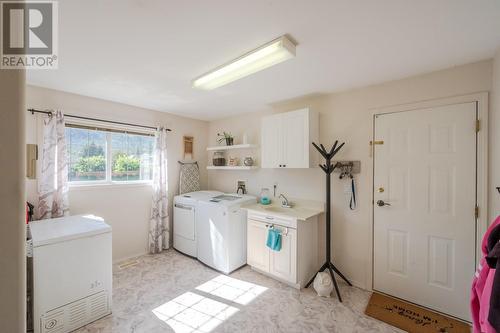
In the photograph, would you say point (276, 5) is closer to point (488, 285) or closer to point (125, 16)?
point (125, 16)

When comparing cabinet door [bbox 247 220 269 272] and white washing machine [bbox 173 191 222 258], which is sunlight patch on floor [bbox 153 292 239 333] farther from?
white washing machine [bbox 173 191 222 258]

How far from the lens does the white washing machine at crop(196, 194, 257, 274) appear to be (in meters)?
2.91

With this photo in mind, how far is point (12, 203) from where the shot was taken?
48 centimetres

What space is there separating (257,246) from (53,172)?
2.78 metres

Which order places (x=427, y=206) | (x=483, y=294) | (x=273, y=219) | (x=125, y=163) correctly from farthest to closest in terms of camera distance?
(x=125, y=163) < (x=273, y=219) < (x=427, y=206) < (x=483, y=294)

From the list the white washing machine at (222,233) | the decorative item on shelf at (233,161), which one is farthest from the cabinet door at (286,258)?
the decorative item on shelf at (233,161)

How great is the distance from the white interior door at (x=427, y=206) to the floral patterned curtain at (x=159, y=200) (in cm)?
318

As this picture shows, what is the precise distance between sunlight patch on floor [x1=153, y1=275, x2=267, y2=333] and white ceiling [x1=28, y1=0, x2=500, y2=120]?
2.49 meters

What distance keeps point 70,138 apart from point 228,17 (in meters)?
2.82

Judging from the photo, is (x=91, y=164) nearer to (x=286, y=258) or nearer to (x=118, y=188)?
(x=118, y=188)

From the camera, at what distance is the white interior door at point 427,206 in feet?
6.52

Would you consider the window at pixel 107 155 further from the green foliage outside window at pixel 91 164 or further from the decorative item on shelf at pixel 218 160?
the decorative item on shelf at pixel 218 160

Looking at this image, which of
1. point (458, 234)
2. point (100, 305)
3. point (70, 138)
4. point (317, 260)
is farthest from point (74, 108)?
point (458, 234)

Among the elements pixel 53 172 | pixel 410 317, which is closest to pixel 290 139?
pixel 410 317
